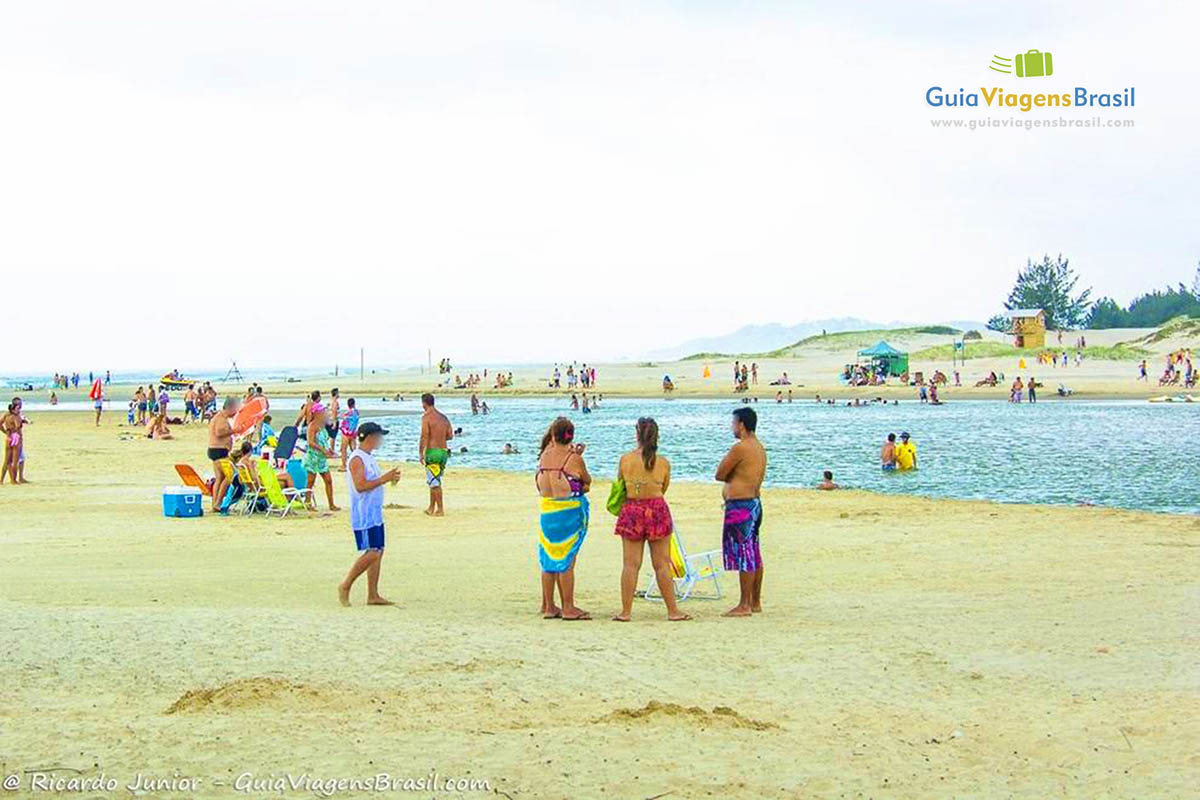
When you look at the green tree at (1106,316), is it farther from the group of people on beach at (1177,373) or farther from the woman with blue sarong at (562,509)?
the woman with blue sarong at (562,509)

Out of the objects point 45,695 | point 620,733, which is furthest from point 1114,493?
point 45,695

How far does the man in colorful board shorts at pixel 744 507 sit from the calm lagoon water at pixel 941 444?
38.4ft

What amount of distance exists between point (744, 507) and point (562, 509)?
1487 millimetres

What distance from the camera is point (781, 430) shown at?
41.7 m

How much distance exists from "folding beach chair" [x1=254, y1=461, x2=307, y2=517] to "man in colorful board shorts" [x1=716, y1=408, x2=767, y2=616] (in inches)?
341

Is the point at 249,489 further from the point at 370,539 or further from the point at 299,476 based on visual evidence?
the point at 370,539

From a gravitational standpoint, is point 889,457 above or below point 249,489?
below

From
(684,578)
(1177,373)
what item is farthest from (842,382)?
(684,578)

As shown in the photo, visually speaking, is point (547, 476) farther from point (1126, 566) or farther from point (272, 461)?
point (272, 461)

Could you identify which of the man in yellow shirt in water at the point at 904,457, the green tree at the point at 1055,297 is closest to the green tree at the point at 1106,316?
the green tree at the point at 1055,297

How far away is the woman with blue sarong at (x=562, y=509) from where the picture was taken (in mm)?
9656

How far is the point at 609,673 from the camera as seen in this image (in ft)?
25.9

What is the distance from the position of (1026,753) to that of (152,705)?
4.64 m

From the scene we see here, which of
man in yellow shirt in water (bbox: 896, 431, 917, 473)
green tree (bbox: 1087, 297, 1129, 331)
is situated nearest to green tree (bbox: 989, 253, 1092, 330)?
green tree (bbox: 1087, 297, 1129, 331)
